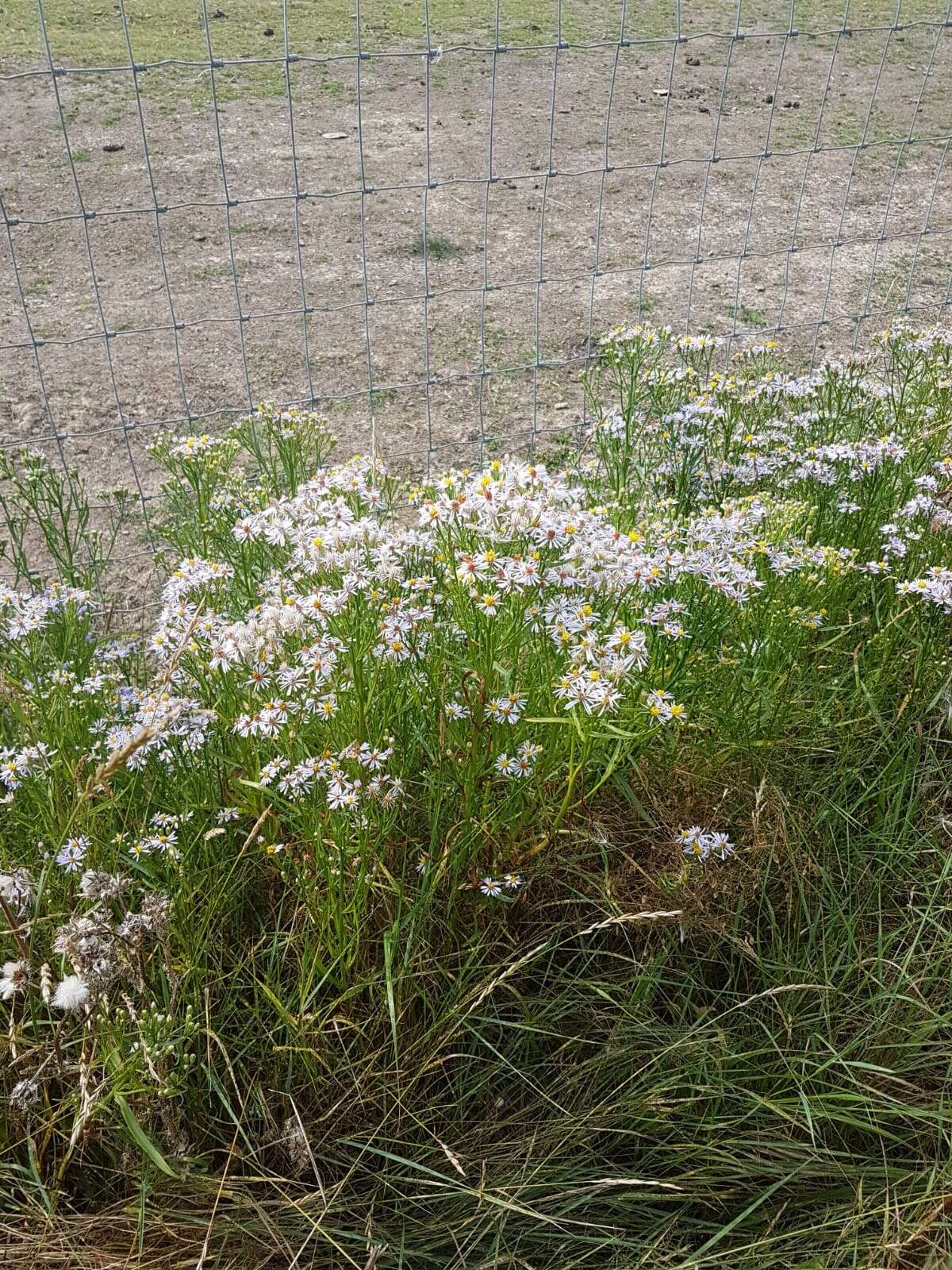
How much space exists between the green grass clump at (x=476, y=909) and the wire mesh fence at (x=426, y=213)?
1.63 metres

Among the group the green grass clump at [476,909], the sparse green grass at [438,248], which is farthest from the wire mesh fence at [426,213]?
the green grass clump at [476,909]

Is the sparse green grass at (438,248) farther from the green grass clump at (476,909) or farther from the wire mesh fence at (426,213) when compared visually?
the green grass clump at (476,909)

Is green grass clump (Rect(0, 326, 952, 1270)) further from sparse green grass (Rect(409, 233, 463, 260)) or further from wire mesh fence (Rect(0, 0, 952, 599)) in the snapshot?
sparse green grass (Rect(409, 233, 463, 260))

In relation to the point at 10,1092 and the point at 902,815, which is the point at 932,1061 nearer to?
the point at 902,815

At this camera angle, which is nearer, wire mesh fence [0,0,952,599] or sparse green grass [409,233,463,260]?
wire mesh fence [0,0,952,599]

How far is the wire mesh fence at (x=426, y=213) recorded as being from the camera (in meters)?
4.74

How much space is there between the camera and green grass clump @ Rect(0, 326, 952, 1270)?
77.0 inches

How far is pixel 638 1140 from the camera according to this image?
2.10 metres

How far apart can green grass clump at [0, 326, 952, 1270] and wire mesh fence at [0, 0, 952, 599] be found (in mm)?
1633

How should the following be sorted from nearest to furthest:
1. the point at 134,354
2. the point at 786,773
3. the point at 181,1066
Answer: the point at 181,1066, the point at 786,773, the point at 134,354

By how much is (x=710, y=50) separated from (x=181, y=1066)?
31.4ft

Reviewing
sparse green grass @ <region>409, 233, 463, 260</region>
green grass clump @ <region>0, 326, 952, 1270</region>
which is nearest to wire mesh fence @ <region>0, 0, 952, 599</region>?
sparse green grass @ <region>409, 233, 463, 260</region>

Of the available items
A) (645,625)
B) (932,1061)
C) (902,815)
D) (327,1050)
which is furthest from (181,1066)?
(902,815)

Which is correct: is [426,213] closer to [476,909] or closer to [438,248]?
[438,248]
